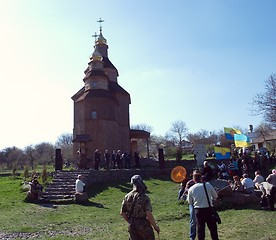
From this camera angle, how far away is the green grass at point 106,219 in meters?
7.45

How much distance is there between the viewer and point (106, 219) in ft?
32.0

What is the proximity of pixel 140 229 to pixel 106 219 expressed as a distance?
5843 mm

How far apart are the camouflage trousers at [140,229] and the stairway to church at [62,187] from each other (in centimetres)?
1016

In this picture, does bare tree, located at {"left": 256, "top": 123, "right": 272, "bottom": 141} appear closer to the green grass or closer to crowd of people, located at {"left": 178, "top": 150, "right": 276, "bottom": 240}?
crowd of people, located at {"left": 178, "top": 150, "right": 276, "bottom": 240}

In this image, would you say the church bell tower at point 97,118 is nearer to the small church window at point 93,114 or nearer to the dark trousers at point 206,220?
the small church window at point 93,114

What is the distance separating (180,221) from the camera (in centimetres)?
891

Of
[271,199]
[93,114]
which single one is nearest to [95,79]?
[93,114]

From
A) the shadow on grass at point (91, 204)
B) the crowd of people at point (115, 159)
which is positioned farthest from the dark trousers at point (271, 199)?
the crowd of people at point (115, 159)

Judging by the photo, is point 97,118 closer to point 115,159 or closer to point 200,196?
point 115,159

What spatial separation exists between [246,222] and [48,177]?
1493 cm

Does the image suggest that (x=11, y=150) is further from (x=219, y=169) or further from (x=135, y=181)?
(x=135, y=181)

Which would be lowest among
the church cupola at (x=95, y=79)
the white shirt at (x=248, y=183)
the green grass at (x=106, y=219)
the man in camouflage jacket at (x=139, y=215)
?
the green grass at (x=106, y=219)

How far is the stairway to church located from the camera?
1452 cm

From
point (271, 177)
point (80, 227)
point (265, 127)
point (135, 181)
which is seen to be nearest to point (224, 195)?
point (271, 177)
